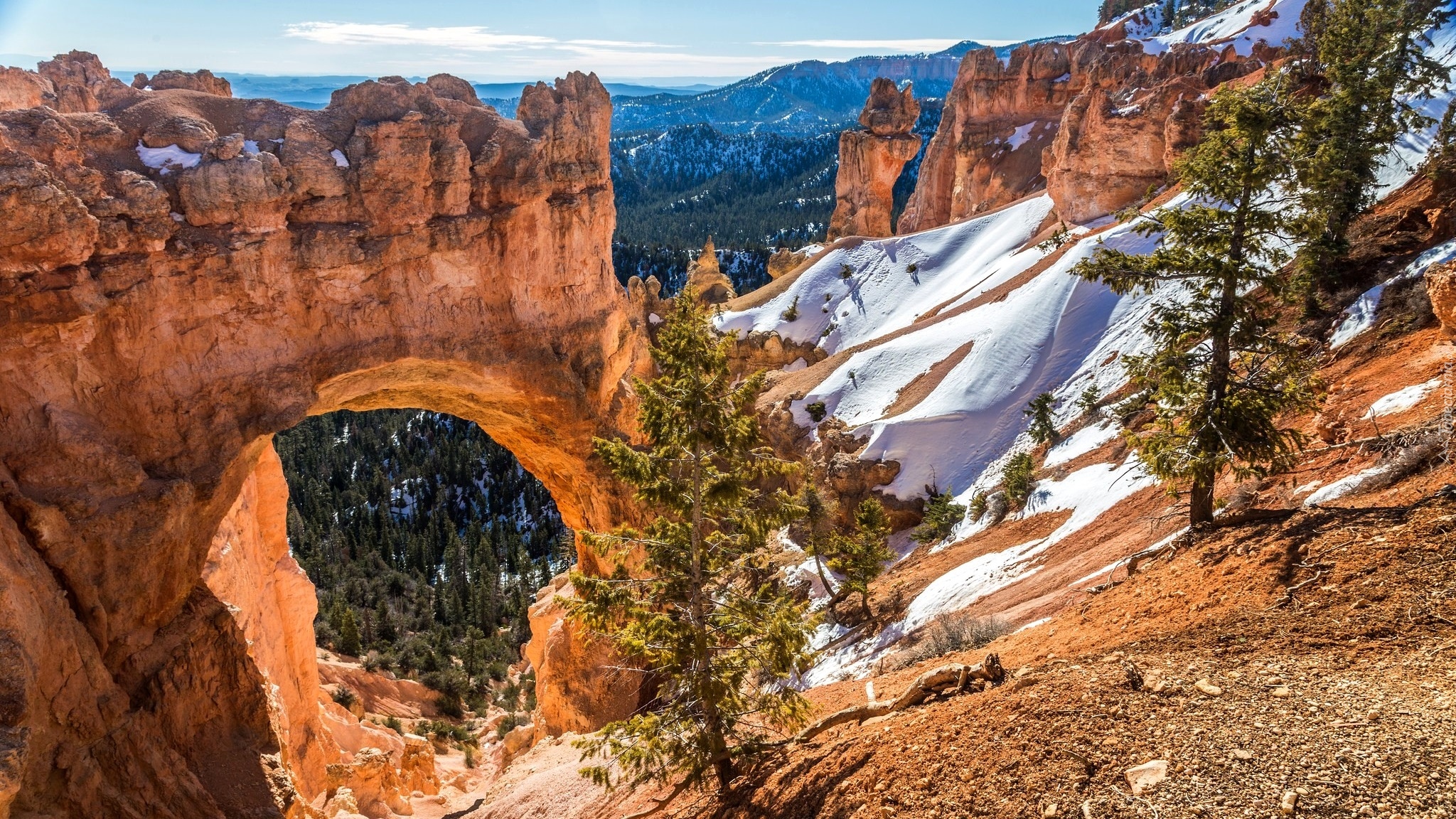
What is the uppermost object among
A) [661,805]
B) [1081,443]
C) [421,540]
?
[1081,443]

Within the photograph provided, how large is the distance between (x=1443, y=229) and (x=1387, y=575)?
16985 millimetres

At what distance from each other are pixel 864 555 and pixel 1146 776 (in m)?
16.2

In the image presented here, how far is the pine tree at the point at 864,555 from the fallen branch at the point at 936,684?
1172cm

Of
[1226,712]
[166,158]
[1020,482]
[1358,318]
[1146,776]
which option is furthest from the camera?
[1020,482]

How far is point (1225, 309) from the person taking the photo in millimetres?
11898

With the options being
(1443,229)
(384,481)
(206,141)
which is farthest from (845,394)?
(384,481)

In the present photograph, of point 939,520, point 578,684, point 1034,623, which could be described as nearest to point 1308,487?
point 1034,623

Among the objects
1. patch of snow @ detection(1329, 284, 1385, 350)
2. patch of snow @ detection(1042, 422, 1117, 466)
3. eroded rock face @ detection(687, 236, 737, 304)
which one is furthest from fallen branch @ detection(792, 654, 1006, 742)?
eroded rock face @ detection(687, 236, 737, 304)

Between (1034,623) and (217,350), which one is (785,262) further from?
(1034,623)

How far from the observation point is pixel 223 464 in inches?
630

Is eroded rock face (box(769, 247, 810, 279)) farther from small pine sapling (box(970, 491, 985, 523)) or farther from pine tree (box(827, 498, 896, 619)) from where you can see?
pine tree (box(827, 498, 896, 619))

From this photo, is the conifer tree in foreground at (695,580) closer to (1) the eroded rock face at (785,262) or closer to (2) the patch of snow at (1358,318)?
(2) the patch of snow at (1358,318)

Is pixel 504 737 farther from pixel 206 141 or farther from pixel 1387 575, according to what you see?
pixel 1387 575

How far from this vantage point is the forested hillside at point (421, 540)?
38.3 metres
